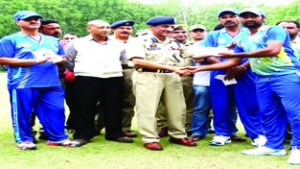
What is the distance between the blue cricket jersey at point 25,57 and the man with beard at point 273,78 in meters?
2.44

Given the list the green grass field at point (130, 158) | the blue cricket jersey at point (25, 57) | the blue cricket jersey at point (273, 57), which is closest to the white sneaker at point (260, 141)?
the green grass field at point (130, 158)

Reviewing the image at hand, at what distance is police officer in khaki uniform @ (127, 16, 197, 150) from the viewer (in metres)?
6.42

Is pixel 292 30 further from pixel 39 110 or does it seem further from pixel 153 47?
pixel 39 110

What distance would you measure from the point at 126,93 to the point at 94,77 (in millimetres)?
946

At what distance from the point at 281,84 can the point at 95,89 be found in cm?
262

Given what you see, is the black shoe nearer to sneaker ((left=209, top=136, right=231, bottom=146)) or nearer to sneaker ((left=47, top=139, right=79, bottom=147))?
sneaker ((left=47, top=139, right=79, bottom=147))

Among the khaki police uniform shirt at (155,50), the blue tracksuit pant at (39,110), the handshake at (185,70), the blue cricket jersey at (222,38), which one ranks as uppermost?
the blue cricket jersey at (222,38)

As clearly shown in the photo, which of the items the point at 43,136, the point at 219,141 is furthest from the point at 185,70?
the point at 43,136

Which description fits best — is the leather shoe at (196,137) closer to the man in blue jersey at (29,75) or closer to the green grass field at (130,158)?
the green grass field at (130,158)

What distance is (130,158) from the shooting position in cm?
587

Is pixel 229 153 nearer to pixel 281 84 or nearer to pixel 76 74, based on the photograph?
pixel 281 84

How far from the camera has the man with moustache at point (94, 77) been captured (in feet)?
22.2

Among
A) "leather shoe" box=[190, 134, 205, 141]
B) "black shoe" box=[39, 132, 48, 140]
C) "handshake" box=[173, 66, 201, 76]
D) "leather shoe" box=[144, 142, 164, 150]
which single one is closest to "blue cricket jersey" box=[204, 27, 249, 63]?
"handshake" box=[173, 66, 201, 76]

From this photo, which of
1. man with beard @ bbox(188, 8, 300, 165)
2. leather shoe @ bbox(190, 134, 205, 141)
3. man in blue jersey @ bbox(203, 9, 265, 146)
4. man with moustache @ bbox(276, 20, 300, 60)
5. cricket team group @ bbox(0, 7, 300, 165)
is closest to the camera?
man with beard @ bbox(188, 8, 300, 165)
